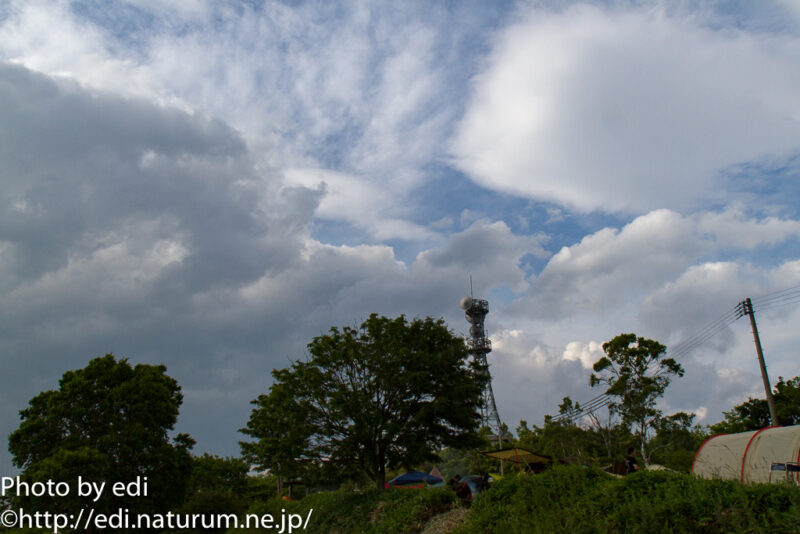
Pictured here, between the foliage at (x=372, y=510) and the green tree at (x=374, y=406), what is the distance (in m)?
1.80

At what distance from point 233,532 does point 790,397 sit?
144ft

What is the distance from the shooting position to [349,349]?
1015 inches

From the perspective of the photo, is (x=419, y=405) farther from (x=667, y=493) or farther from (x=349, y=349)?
(x=667, y=493)

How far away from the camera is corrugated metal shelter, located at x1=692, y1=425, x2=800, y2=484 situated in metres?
13.2

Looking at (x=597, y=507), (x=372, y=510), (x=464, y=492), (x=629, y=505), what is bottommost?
(x=372, y=510)

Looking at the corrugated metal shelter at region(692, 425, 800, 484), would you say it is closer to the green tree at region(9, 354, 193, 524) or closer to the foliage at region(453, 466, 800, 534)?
the foliage at region(453, 466, 800, 534)

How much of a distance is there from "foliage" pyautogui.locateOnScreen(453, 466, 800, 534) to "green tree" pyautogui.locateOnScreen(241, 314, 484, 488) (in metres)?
9.00

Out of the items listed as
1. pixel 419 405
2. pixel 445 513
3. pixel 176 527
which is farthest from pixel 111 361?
pixel 445 513

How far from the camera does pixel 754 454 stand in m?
14.6

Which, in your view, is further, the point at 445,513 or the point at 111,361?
the point at 111,361

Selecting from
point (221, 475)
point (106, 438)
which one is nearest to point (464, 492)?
point (106, 438)

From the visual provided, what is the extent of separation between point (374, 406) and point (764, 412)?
37836mm

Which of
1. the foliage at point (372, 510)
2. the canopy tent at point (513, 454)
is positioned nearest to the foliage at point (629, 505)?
the foliage at point (372, 510)

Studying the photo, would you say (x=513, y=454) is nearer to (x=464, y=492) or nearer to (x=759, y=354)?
(x=464, y=492)
